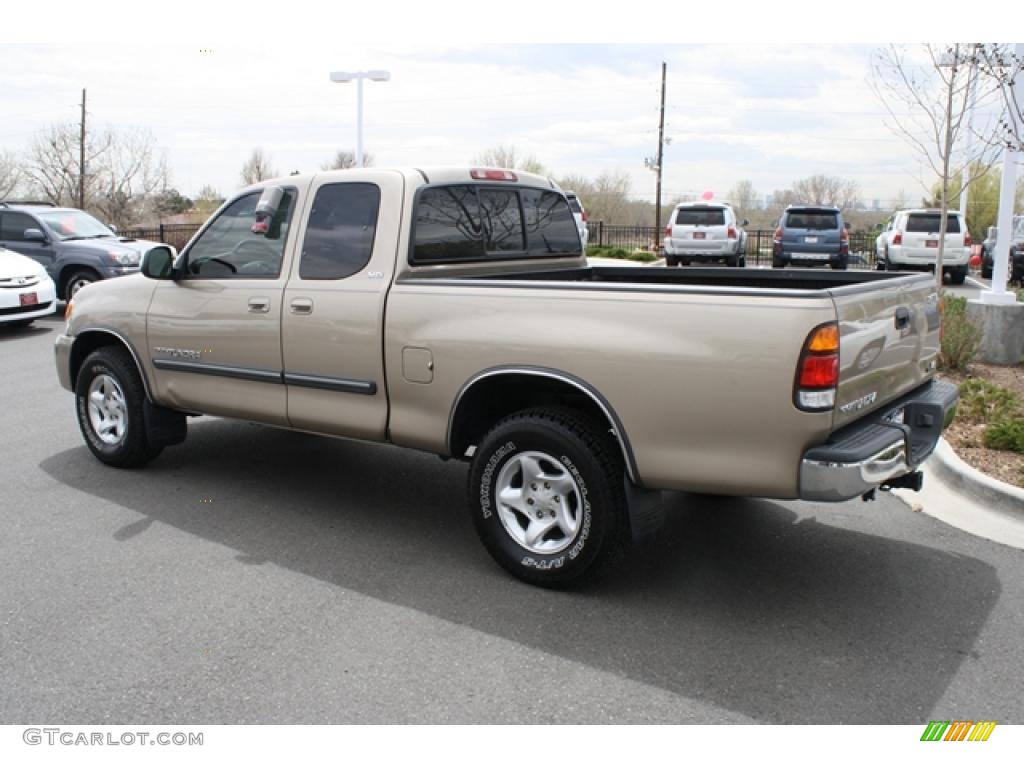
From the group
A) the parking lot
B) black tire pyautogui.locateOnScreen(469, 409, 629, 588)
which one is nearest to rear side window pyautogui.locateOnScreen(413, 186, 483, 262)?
black tire pyautogui.locateOnScreen(469, 409, 629, 588)

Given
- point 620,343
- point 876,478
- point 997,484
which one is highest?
point 620,343

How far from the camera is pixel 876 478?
3775 millimetres

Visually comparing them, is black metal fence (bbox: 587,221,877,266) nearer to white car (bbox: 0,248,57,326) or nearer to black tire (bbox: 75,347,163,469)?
white car (bbox: 0,248,57,326)

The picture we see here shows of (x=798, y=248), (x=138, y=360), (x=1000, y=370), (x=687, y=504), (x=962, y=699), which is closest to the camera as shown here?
(x=962, y=699)

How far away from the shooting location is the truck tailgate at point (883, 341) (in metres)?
3.75

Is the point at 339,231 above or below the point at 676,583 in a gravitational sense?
above

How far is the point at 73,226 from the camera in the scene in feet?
51.1

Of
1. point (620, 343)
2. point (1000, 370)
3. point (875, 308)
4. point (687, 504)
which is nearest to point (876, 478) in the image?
point (875, 308)

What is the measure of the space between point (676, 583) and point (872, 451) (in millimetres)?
1224

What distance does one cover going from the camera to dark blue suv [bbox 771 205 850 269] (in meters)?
21.6

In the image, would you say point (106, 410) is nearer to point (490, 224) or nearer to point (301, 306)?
point (301, 306)

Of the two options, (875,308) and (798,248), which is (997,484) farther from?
(798,248)

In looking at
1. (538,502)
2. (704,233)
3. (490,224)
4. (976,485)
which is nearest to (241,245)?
(490,224)

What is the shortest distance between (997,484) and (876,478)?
210cm
